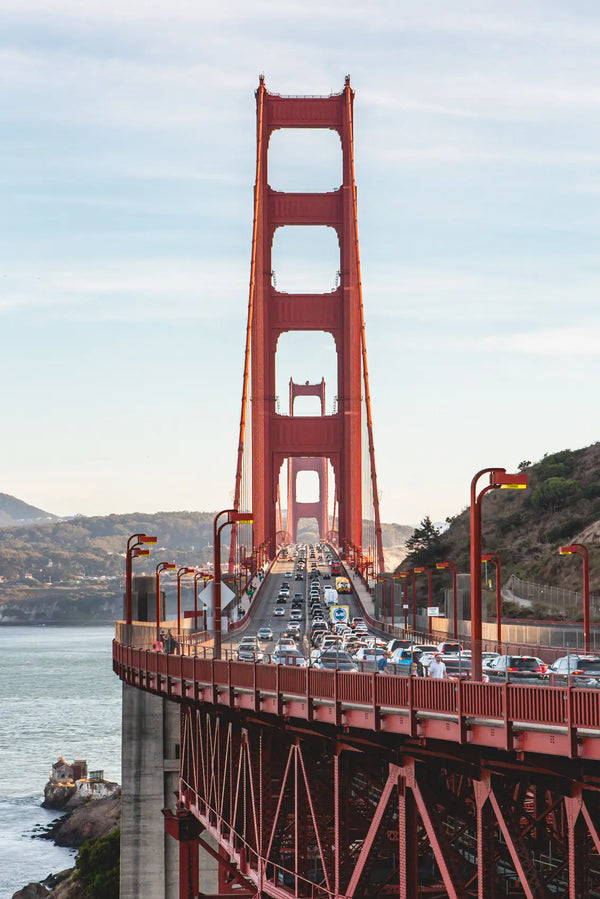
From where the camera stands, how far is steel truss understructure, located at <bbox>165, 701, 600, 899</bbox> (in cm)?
1819

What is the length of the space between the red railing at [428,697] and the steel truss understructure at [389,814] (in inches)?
21.3

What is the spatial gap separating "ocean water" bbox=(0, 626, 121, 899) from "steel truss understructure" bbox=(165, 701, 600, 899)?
40.9 meters

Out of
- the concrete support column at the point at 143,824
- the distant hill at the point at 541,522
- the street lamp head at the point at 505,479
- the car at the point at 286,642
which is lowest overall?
the concrete support column at the point at 143,824

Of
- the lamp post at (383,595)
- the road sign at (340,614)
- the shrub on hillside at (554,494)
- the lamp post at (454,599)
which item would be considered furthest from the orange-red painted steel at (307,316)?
the lamp post at (454,599)

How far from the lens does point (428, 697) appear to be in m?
20.3

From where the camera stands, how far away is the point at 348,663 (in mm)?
28594

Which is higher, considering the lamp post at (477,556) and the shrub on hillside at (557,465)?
the shrub on hillside at (557,465)

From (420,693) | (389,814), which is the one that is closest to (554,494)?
(389,814)

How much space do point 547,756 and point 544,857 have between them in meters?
8.87

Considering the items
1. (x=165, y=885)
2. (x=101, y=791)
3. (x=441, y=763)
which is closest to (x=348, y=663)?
(x=441, y=763)

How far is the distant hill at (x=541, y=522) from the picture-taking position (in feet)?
323

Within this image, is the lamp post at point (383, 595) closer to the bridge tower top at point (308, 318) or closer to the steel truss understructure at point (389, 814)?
the bridge tower top at point (308, 318)

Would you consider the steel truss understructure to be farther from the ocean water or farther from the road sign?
the ocean water

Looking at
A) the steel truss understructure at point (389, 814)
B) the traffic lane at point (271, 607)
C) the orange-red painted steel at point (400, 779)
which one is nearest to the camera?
the orange-red painted steel at point (400, 779)
